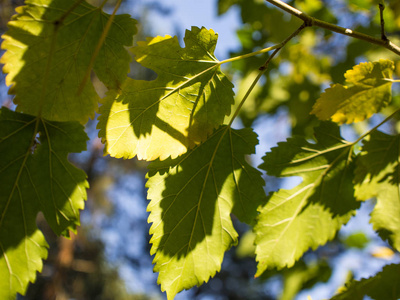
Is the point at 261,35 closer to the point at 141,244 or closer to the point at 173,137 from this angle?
the point at 173,137

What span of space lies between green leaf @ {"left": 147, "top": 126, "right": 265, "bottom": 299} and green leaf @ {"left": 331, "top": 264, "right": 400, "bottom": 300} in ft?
1.28

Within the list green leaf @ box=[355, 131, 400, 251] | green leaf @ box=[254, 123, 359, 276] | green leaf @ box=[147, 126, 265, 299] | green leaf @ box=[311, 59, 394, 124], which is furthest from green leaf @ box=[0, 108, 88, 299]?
green leaf @ box=[355, 131, 400, 251]

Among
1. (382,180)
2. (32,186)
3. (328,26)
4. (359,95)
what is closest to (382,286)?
(382,180)

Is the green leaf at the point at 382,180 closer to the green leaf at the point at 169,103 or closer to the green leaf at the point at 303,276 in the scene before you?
the green leaf at the point at 169,103

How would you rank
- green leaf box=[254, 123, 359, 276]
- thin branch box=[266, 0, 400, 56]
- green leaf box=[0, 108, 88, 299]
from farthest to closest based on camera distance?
1. green leaf box=[254, 123, 359, 276]
2. green leaf box=[0, 108, 88, 299]
3. thin branch box=[266, 0, 400, 56]

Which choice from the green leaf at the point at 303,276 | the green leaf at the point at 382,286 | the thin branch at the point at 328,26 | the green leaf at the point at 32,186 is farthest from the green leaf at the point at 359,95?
the green leaf at the point at 303,276

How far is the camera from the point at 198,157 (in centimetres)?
84

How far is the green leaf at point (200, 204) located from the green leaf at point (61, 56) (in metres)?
0.23

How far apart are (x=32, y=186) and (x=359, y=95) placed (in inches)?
31.5

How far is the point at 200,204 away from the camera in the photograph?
84 centimetres

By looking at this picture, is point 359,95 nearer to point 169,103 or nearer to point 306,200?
point 306,200

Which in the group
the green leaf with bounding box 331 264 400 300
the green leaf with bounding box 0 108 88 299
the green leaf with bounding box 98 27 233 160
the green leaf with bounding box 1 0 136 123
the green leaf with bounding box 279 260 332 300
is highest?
the green leaf with bounding box 1 0 136 123

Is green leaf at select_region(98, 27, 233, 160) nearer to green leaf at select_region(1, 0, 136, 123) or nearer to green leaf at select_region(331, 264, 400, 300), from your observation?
green leaf at select_region(1, 0, 136, 123)

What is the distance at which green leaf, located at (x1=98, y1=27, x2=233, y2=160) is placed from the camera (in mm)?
721
